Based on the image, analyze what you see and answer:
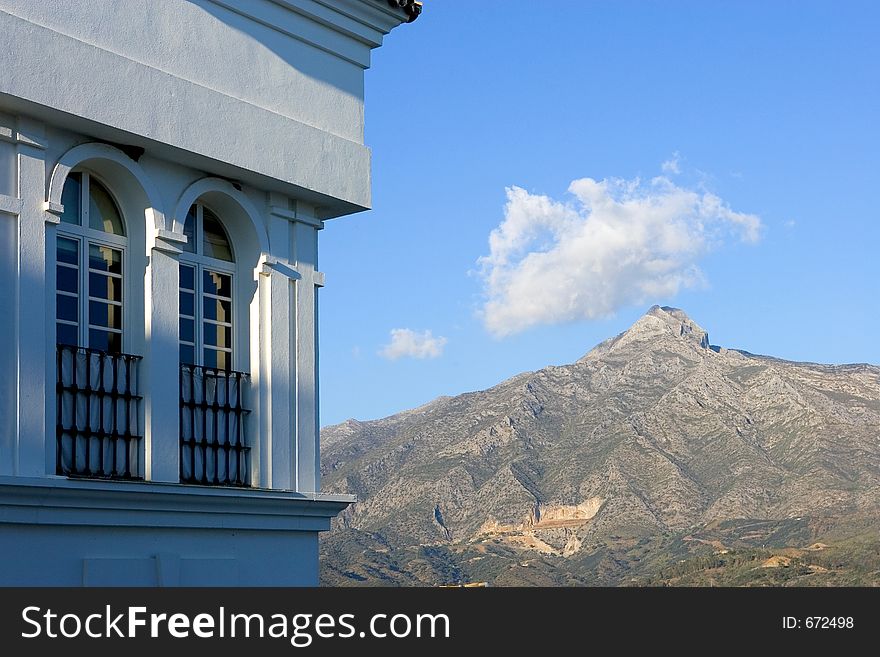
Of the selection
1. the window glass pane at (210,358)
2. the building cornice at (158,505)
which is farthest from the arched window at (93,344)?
the window glass pane at (210,358)

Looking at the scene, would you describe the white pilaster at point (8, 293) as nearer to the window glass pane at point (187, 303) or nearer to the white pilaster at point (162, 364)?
the white pilaster at point (162, 364)

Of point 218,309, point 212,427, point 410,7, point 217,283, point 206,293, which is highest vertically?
point 410,7

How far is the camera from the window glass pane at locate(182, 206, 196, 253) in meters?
11.0

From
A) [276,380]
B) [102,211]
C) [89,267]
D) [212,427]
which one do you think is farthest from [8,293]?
[276,380]

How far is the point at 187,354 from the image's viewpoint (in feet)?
35.7

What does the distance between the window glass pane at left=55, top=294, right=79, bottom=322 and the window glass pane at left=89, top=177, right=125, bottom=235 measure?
646 mm

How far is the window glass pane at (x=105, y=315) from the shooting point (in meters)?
10.0

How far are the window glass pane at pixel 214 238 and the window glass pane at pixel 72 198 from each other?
1.35m

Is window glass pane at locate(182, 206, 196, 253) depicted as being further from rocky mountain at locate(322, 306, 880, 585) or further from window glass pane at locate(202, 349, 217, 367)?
rocky mountain at locate(322, 306, 880, 585)

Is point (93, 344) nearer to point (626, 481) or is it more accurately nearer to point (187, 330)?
point (187, 330)

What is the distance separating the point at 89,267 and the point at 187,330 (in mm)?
1172

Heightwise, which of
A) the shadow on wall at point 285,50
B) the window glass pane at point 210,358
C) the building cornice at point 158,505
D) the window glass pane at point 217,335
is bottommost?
the building cornice at point 158,505

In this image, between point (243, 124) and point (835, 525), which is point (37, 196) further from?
point (835, 525)

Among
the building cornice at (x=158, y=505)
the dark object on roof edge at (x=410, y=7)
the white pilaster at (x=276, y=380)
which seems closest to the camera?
the building cornice at (x=158, y=505)
